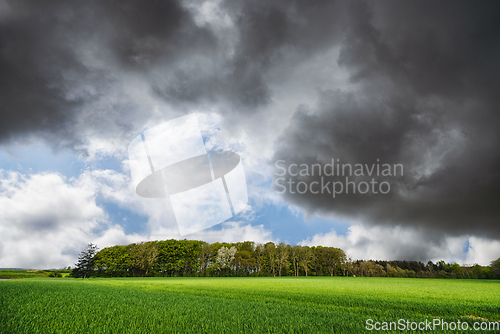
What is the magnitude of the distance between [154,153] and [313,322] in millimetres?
13462

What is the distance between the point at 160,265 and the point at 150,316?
8924cm

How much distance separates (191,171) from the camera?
18.2m

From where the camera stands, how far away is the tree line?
77.1 meters


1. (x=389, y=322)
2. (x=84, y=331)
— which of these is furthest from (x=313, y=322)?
(x=84, y=331)

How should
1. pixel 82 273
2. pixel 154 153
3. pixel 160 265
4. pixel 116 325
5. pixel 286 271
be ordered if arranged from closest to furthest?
pixel 116 325 → pixel 154 153 → pixel 82 273 → pixel 160 265 → pixel 286 271

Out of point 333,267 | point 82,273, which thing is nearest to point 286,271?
point 333,267

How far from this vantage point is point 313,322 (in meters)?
6.67

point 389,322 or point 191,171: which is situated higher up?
point 191,171

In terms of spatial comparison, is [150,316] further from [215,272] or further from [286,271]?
[286,271]

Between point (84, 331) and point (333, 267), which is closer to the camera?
point (84, 331)

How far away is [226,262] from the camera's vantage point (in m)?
85.1

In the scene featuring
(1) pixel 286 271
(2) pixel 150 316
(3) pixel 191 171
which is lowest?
(1) pixel 286 271

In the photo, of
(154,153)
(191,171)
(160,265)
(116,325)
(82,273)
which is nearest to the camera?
(116,325)

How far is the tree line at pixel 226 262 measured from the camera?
77.1m
